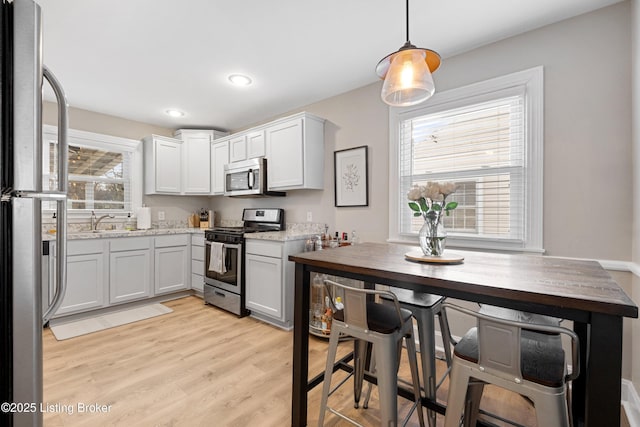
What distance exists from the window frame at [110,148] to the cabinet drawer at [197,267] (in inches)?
44.8

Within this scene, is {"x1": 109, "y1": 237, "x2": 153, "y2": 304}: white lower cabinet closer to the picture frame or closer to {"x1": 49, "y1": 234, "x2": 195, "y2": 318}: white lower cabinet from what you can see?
{"x1": 49, "y1": 234, "x2": 195, "y2": 318}: white lower cabinet

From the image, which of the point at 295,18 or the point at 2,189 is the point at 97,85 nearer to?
the point at 295,18

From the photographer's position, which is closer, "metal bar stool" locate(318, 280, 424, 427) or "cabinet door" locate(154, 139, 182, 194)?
"metal bar stool" locate(318, 280, 424, 427)

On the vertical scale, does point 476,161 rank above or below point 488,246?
above

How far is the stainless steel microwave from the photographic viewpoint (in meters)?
3.48

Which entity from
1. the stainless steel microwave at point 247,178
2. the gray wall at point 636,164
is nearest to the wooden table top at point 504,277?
the gray wall at point 636,164

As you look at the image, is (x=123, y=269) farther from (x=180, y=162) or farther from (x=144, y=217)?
(x=180, y=162)

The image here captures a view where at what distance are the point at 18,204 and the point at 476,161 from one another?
265cm

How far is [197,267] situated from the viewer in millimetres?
3908

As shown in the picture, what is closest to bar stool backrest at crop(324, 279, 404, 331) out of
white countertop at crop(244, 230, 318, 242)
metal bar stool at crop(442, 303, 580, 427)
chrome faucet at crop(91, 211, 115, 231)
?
metal bar stool at crop(442, 303, 580, 427)

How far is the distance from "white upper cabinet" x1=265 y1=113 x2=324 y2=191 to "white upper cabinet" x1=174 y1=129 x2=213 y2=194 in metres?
1.33

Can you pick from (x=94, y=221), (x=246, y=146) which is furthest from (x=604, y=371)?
(x=94, y=221)

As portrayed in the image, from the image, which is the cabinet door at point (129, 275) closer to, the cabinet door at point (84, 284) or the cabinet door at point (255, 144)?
the cabinet door at point (84, 284)

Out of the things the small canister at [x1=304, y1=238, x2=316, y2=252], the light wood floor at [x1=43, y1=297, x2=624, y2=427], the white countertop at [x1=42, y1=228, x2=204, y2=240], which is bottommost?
the light wood floor at [x1=43, y1=297, x2=624, y2=427]
